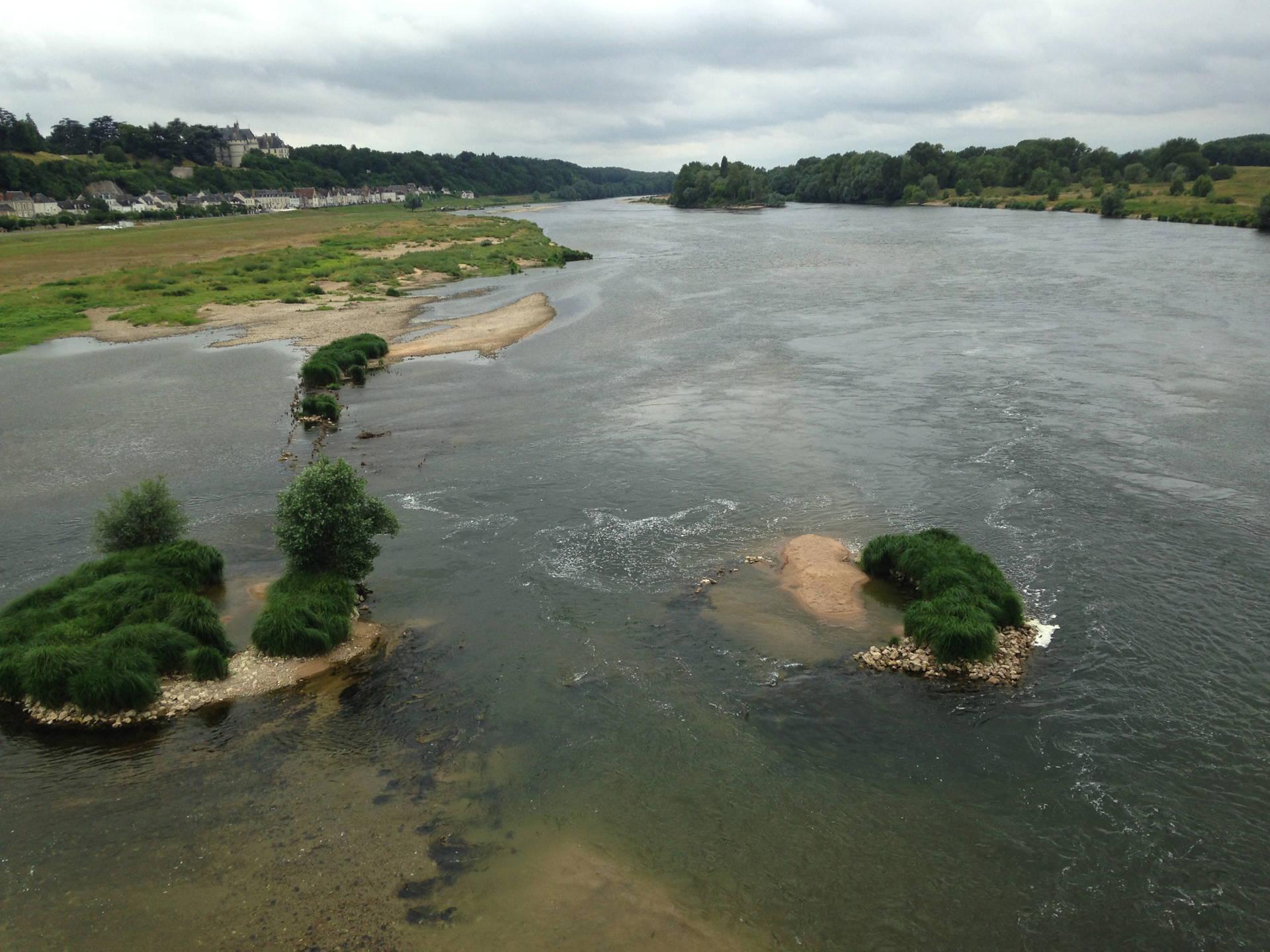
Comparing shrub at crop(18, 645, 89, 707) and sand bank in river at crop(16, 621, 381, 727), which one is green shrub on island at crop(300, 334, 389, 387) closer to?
sand bank in river at crop(16, 621, 381, 727)

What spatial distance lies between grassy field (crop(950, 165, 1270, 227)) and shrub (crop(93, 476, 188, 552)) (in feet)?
407

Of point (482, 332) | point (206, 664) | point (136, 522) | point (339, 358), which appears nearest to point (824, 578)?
point (206, 664)

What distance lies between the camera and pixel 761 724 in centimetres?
1706

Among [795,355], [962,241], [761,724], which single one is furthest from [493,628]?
[962,241]

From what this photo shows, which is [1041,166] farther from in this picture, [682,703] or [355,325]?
[682,703]

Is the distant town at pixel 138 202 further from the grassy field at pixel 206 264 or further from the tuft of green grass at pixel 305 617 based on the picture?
the tuft of green grass at pixel 305 617

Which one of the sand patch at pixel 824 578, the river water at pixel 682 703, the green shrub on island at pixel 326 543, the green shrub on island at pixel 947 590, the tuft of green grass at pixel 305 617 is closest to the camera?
the river water at pixel 682 703

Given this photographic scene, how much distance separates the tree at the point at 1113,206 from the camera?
12594 cm

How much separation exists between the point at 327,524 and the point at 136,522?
20.0 ft

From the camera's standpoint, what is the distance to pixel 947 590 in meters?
20.1

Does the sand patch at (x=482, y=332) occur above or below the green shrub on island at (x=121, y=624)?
above

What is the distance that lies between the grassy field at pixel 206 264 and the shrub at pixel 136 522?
38.4 metres

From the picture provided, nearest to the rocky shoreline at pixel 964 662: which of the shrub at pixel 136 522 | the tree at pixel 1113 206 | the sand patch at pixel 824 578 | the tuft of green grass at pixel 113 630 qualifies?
the sand patch at pixel 824 578

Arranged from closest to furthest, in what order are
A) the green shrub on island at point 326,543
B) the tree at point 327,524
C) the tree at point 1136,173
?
the green shrub on island at point 326,543 < the tree at point 327,524 < the tree at point 1136,173
